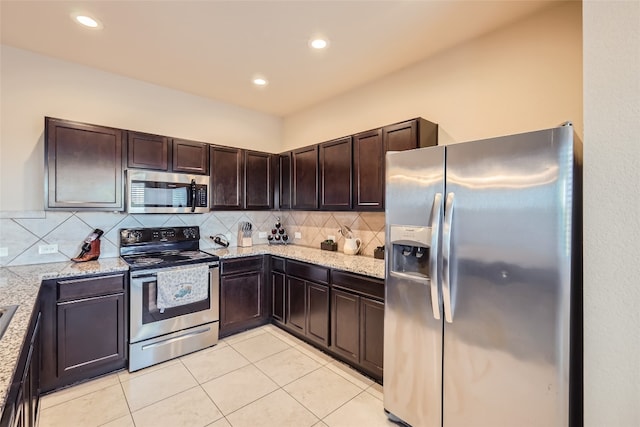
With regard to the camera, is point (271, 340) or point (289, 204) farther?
point (289, 204)

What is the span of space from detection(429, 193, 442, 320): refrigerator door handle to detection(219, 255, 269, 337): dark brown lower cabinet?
7.32ft

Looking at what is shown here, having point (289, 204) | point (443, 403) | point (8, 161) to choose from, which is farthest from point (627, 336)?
point (8, 161)

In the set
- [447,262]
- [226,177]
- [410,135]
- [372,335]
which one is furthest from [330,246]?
[447,262]

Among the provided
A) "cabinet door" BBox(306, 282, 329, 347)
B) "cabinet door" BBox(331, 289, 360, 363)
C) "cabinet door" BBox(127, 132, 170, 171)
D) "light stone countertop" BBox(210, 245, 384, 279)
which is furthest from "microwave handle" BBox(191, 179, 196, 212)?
"cabinet door" BBox(331, 289, 360, 363)

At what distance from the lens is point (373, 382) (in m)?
2.46

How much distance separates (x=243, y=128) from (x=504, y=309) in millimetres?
3709

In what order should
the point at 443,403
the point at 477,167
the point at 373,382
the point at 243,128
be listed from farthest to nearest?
the point at 243,128
the point at 373,382
the point at 443,403
the point at 477,167

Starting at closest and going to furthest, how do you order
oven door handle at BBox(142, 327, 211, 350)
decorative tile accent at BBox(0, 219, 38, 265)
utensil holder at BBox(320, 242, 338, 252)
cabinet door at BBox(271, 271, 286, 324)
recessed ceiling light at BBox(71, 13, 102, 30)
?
1. recessed ceiling light at BBox(71, 13, 102, 30)
2. decorative tile accent at BBox(0, 219, 38, 265)
3. oven door handle at BBox(142, 327, 211, 350)
4. cabinet door at BBox(271, 271, 286, 324)
5. utensil holder at BBox(320, 242, 338, 252)

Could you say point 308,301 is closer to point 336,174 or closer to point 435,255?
point 336,174

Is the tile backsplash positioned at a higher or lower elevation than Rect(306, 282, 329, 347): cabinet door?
higher

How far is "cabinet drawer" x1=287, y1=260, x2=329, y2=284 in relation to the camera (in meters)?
2.87

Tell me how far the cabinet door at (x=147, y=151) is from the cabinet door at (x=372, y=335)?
2.45 meters

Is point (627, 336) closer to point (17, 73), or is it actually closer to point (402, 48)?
point (402, 48)

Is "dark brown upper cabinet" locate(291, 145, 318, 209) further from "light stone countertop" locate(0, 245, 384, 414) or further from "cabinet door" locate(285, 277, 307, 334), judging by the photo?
"cabinet door" locate(285, 277, 307, 334)
